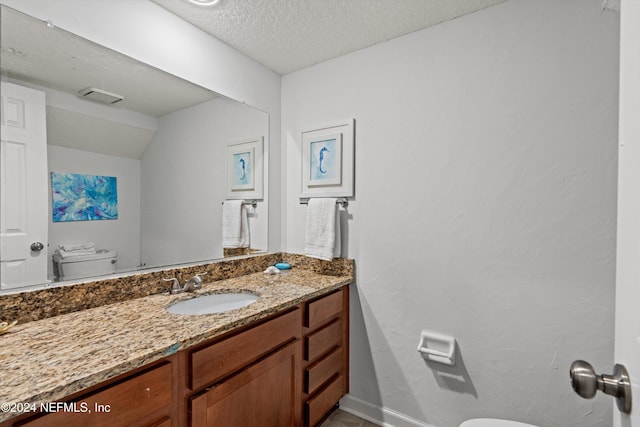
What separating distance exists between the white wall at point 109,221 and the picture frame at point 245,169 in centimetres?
57

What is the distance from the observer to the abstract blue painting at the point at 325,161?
1969 mm

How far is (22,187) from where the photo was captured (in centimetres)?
111

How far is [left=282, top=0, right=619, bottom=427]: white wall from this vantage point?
51.3 inches

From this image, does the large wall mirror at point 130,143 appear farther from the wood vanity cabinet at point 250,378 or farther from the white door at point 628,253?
the white door at point 628,253

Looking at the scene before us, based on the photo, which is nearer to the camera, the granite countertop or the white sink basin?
the granite countertop

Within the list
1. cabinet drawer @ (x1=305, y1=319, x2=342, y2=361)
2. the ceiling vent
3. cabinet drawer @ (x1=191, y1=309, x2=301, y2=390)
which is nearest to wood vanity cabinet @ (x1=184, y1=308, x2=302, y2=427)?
cabinet drawer @ (x1=191, y1=309, x2=301, y2=390)

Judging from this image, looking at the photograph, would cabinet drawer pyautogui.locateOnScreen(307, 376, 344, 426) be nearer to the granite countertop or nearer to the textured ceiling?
the granite countertop

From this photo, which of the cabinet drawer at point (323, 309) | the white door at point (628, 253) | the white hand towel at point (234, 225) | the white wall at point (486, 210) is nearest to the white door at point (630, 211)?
the white door at point (628, 253)

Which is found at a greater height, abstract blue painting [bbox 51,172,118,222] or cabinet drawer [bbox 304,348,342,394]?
abstract blue painting [bbox 51,172,118,222]

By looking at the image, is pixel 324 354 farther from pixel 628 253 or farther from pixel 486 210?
pixel 628 253

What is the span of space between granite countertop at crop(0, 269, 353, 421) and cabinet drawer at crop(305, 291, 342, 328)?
5.5 inches

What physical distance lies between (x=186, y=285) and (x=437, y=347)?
1.36 m

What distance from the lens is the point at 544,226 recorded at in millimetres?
1392

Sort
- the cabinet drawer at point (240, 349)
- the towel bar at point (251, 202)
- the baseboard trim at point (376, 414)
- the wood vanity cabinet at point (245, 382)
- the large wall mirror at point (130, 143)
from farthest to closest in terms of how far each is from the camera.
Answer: the towel bar at point (251, 202)
the baseboard trim at point (376, 414)
the large wall mirror at point (130, 143)
the cabinet drawer at point (240, 349)
the wood vanity cabinet at point (245, 382)
